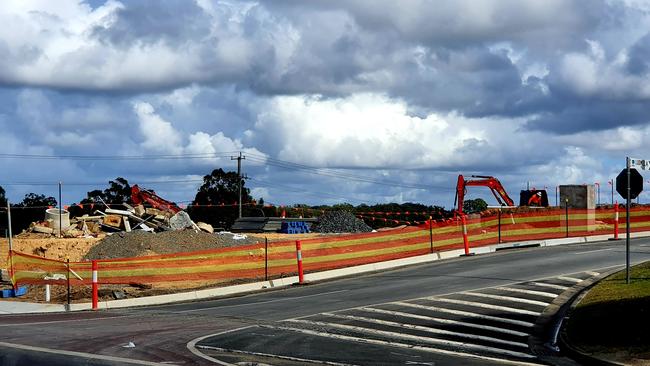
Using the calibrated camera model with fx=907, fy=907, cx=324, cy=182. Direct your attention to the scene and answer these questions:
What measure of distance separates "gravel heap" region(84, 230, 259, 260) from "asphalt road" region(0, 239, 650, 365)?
1408 cm

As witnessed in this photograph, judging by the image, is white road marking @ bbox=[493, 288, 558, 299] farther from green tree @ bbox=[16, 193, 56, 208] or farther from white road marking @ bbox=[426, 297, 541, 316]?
green tree @ bbox=[16, 193, 56, 208]

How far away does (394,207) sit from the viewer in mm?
97562

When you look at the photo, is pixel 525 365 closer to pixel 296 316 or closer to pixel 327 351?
pixel 327 351

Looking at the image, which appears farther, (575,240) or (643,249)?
(575,240)

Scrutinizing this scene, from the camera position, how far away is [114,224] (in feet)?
171

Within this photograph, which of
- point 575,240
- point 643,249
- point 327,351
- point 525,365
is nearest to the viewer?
point 525,365

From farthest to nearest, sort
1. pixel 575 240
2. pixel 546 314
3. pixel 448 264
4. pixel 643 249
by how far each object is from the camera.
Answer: pixel 575 240, pixel 643 249, pixel 448 264, pixel 546 314

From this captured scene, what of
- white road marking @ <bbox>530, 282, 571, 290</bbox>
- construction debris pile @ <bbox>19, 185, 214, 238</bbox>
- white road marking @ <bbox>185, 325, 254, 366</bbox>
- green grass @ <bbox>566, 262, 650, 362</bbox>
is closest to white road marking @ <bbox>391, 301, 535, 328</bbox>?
green grass @ <bbox>566, 262, 650, 362</bbox>

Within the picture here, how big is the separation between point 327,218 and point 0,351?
4123cm

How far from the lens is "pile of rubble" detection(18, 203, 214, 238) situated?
49.6m

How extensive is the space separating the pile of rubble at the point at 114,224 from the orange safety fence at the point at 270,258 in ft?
53.5

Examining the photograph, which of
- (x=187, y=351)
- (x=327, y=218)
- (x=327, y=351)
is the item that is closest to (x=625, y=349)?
(x=327, y=351)

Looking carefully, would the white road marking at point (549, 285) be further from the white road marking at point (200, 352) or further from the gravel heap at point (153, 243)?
the gravel heap at point (153, 243)

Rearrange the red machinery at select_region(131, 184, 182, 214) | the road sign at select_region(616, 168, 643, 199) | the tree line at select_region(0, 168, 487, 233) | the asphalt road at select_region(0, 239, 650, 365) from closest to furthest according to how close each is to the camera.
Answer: the asphalt road at select_region(0, 239, 650, 365) < the road sign at select_region(616, 168, 643, 199) < the red machinery at select_region(131, 184, 182, 214) < the tree line at select_region(0, 168, 487, 233)
